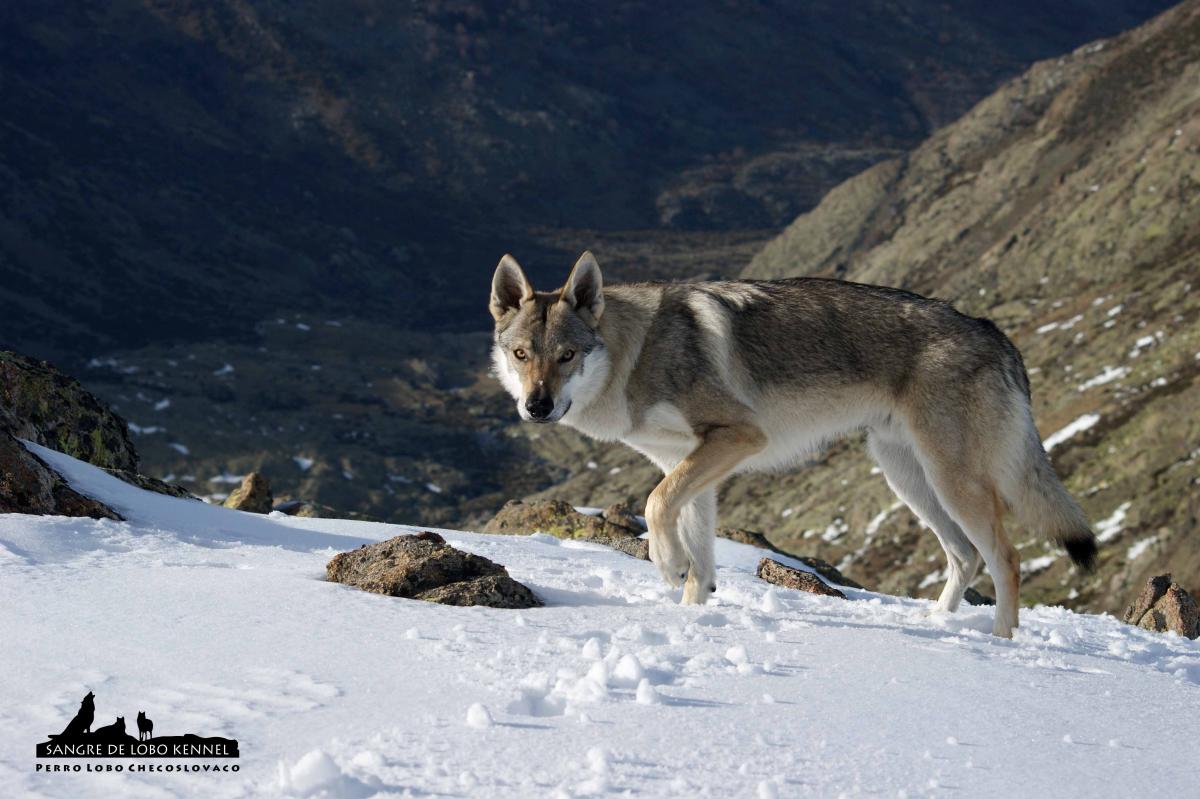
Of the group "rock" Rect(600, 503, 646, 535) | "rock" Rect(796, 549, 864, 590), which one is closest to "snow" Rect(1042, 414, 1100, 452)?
"rock" Rect(796, 549, 864, 590)

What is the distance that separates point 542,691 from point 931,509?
481 centimetres

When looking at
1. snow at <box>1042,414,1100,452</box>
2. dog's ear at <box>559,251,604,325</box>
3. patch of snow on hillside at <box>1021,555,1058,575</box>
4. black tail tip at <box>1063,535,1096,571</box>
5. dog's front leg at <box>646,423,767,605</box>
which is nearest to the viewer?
dog's front leg at <box>646,423,767,605</box>

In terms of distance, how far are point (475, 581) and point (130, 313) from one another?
7231 centimetres

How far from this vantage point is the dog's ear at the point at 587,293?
8289 millimetres

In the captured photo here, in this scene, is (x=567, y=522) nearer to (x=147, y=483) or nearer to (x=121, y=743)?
(x=147, y=483)

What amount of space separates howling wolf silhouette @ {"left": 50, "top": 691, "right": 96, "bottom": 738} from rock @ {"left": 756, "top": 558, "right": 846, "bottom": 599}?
582 cm

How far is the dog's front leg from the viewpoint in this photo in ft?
25.5

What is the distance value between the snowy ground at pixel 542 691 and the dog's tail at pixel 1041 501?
1.16 meters

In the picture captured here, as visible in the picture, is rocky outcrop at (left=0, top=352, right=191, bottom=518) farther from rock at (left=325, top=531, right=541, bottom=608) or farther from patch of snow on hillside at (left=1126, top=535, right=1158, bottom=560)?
patch of snow on hillside at (left=1126, top=535, right=1158, bottom=560)

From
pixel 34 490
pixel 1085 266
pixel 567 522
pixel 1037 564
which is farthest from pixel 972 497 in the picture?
pixel 1085 266

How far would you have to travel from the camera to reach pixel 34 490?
826 cm

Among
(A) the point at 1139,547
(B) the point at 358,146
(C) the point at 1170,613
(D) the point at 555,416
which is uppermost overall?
(B) the point at 358,146

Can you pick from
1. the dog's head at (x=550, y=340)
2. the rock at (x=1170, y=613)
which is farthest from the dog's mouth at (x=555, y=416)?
the rock at (x=1170, y=613)

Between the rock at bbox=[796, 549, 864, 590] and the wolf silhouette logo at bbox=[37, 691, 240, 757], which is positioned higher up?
the rock at bbox=[796, 549, 864, 590]
